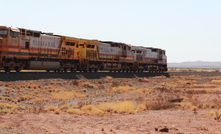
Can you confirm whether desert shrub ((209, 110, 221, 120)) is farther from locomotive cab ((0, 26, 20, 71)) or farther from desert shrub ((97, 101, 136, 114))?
locomotive cab ((0, 26, 20, 71))

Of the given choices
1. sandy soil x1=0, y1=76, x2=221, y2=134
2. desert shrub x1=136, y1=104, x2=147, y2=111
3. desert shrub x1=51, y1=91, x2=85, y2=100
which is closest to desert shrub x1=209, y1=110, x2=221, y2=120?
sandy soil x1=0, y1=76, x2=221, y2=134

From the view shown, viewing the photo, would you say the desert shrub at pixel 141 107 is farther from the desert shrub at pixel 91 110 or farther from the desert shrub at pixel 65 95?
the desert shrub at pixel 65 95

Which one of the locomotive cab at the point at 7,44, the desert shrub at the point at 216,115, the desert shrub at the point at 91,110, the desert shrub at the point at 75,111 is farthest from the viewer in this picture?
the locomotive cab at the point at 7,44

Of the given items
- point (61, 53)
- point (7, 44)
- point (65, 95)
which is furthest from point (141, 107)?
point (61, 53)

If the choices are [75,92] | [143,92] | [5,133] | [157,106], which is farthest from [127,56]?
[5,133]

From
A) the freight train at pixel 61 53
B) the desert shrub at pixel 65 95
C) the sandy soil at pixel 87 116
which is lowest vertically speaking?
the sandy soil at pixel 87 116

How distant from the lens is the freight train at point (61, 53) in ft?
93.4

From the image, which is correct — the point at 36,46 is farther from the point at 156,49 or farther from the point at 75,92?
the point at 156,49

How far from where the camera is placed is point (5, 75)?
26109 mm

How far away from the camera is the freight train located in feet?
93.4

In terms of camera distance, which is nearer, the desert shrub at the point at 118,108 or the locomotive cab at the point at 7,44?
the desert shrub at the point at 118,108

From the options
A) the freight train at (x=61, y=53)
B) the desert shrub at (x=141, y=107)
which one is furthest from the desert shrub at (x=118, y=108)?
the freight train at (x=61, y=53)

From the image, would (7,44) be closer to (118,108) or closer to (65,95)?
(65,95)

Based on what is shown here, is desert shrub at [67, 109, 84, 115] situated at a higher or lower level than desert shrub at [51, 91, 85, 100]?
lower
